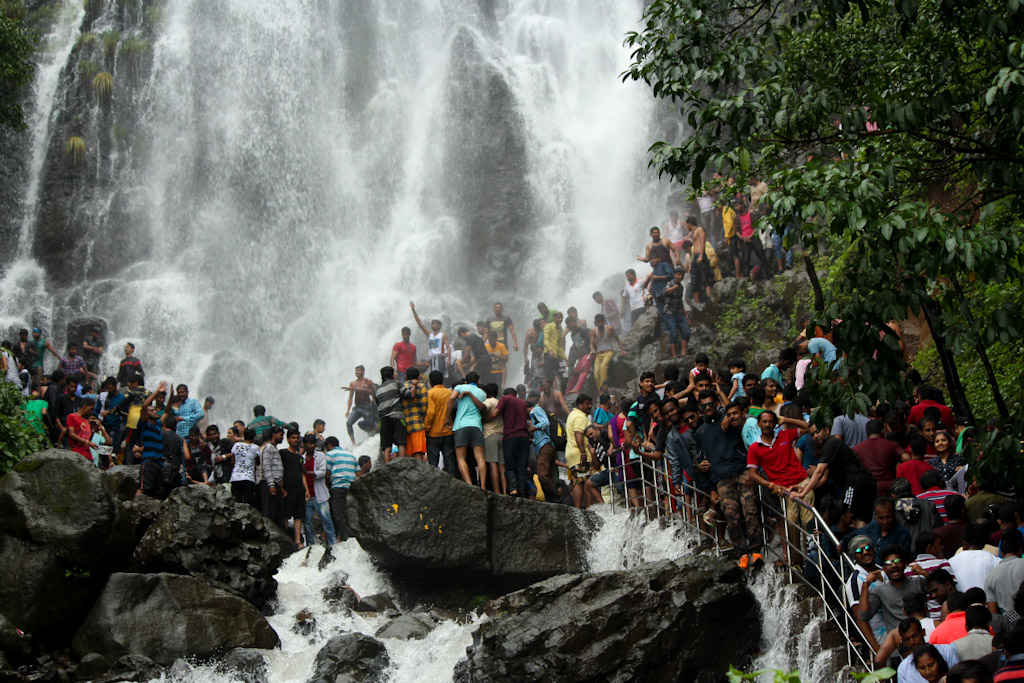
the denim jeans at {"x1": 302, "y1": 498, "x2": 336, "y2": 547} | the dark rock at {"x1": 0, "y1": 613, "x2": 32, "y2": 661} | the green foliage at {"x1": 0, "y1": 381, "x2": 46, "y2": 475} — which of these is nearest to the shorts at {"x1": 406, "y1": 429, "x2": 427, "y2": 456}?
the denim jeans at {"x1": 302, "y1": 498, "x2": 336, "y2": 547}

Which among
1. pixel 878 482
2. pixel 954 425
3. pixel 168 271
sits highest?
pixel 168 271

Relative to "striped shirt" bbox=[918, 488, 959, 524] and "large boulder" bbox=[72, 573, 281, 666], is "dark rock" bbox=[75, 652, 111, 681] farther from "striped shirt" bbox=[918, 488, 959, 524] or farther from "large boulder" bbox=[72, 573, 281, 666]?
"striped shirt" bbox=[918, 488, 959, 524]

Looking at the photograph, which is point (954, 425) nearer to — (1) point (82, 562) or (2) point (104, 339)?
(1) point (82, 562)

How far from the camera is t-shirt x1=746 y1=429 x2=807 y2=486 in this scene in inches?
351

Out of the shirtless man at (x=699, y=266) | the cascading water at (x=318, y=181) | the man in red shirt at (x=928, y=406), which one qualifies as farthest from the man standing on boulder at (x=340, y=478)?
the cascading water at (x=318, y=181)

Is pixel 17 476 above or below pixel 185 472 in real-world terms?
below

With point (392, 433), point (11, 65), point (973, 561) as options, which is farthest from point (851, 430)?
point (11, 65)

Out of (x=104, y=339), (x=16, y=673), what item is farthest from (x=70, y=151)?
(x=16, y=673)

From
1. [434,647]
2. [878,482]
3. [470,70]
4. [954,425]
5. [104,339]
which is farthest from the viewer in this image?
[470,70]

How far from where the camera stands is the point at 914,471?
8.14 meters

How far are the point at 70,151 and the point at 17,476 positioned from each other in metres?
21.3

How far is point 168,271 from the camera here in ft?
92.6

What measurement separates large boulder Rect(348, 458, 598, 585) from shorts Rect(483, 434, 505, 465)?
1.69 feet

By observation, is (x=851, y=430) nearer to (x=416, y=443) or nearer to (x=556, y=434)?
(x=556, y=434)
